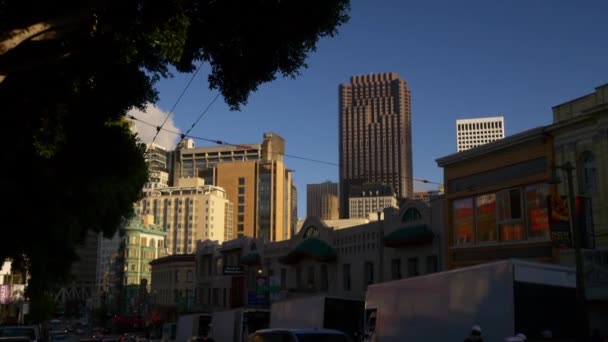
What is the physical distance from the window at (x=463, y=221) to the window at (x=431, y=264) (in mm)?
2409

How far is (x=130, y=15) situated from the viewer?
436 inches

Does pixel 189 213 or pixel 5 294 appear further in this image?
pixel 189 213

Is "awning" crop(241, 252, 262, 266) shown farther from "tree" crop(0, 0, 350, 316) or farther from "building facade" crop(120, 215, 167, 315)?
"building facade" crop(120, 215, 167, 315)

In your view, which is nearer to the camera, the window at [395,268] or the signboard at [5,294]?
the window at [395,268]

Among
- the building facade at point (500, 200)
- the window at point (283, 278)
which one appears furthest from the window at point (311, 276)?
the building facade at point (500, 200)

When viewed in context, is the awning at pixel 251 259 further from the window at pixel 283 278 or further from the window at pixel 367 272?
the window at pixel 367 272

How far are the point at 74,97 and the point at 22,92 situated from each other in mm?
946

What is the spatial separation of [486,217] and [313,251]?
52.4ft

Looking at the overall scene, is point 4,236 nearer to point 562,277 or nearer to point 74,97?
point 74,97

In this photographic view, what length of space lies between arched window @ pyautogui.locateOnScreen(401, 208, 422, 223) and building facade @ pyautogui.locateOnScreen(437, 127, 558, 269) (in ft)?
9.79

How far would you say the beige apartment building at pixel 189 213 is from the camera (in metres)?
184

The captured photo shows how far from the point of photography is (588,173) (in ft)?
86.2

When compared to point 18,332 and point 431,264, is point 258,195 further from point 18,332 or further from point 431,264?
point 18,332

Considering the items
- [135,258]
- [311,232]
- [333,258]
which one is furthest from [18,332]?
[135,258]
